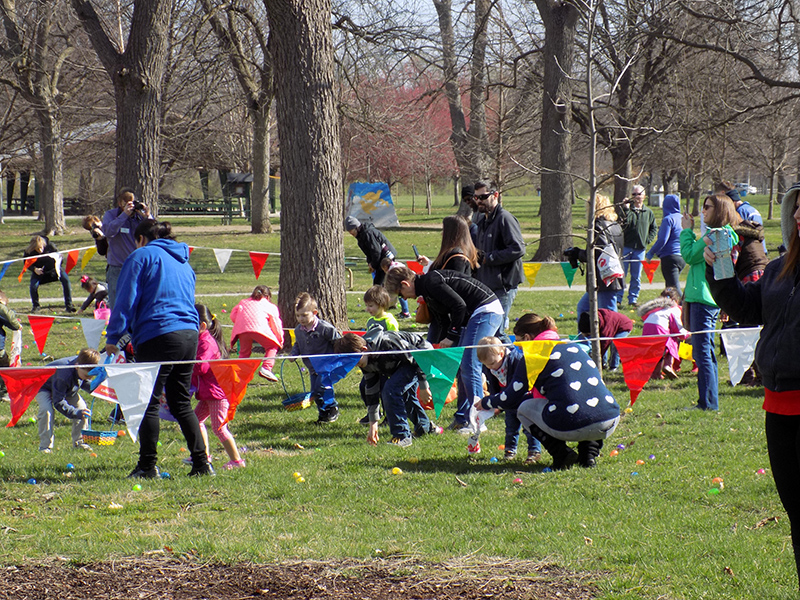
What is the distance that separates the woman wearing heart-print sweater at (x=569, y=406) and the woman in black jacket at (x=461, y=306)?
0.80 m

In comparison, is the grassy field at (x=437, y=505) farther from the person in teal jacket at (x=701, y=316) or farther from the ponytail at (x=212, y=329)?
the ponytail at (x=212, y=329)

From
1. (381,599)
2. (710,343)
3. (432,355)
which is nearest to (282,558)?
(381,599)

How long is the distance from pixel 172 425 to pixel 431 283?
9.01 feet

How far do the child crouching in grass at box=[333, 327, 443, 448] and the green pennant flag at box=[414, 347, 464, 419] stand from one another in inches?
11.8

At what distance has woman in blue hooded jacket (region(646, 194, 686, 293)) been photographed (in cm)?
1149

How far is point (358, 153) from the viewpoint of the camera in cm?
3903

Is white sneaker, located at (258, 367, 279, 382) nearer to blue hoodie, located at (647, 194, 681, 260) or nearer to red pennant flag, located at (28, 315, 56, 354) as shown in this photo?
red pennant flag, located at (28, 315, 56, 354)

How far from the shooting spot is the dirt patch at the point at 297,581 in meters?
3.77

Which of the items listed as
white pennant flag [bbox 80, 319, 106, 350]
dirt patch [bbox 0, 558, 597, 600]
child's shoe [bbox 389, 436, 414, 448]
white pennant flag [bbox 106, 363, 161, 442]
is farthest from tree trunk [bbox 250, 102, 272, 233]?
dirt patch [bbox 0, 558, 597, 600]

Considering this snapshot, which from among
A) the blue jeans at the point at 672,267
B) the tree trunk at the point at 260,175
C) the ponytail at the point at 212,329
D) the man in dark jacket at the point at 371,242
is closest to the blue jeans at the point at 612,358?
the blue jeans at the point at 672,267

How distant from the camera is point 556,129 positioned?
18031 mm

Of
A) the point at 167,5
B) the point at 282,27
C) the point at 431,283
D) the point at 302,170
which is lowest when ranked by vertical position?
the point at 431,283

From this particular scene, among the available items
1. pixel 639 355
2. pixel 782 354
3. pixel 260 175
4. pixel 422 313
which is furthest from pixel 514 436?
pixel 260 175

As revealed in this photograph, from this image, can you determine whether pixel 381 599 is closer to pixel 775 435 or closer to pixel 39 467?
pixel 775 435
